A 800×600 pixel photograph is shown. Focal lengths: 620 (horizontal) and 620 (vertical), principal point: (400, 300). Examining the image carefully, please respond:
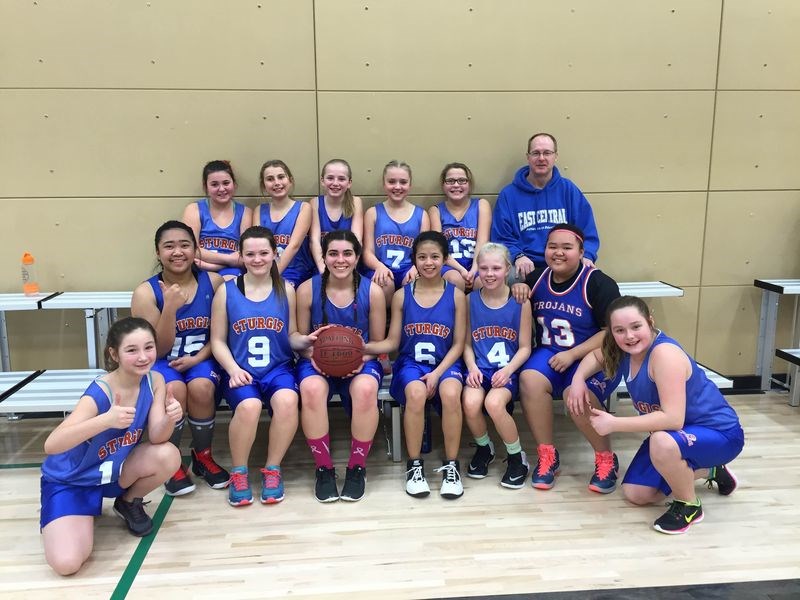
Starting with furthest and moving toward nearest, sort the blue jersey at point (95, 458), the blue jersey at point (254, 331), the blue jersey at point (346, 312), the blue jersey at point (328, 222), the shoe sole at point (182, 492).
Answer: the blue jersey at point (328, 222) → the blue jersey at point (346, 312) → the blue jersey at point (254, 331) → the shoe sole at point (182, 492) → the blue jersey at point (95, 458)

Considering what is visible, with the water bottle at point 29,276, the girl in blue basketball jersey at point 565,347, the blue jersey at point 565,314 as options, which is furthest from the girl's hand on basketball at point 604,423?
the water bottle at point 29,276

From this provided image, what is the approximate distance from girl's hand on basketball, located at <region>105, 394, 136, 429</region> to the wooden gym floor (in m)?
0.48

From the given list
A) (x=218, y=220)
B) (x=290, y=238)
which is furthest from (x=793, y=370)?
(x=218, y=220)

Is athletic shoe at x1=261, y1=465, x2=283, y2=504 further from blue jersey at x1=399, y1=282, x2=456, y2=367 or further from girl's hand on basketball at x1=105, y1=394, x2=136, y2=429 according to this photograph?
blue jersey at x1=399, y1=282, x2=456, y2=367

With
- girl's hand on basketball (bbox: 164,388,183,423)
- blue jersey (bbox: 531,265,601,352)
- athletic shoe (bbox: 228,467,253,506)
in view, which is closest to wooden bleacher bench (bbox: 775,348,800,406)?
blue jersey (bbox: 531,265,601,352)

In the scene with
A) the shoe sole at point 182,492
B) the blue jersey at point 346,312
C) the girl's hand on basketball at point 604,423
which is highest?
the blue jersey at point 346,312

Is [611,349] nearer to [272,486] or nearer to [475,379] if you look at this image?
[475,379]

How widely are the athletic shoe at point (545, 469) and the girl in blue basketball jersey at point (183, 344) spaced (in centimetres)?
135

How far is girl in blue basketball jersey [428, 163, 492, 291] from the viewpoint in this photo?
3.29 meters

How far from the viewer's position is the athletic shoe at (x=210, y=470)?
8.79ft

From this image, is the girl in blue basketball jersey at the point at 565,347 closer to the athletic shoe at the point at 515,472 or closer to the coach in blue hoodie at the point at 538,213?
the athletic shoe at the point at 515,472

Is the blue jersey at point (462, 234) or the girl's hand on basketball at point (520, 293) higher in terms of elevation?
the blue jersey at point (462, 234)

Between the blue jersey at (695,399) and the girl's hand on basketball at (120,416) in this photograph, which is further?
the blue jersey at (695,399)

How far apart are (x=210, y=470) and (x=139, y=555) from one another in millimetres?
547
